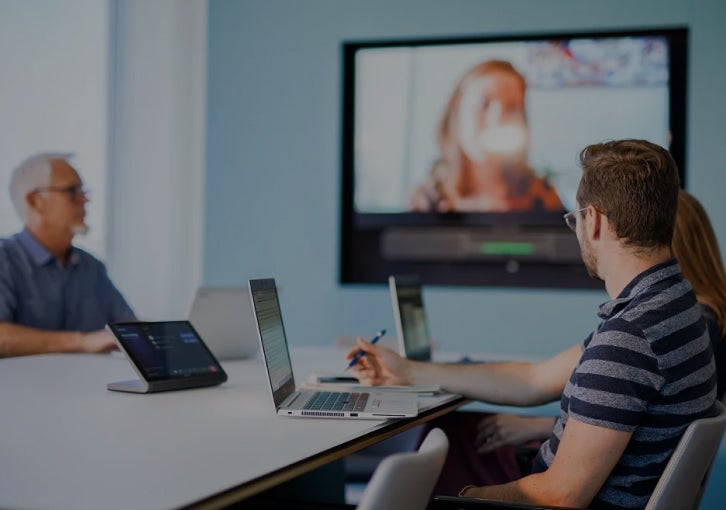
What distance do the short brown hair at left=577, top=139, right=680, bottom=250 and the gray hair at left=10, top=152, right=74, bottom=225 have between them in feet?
8.56

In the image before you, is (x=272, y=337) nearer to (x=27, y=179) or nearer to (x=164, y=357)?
(x=164, y=357)

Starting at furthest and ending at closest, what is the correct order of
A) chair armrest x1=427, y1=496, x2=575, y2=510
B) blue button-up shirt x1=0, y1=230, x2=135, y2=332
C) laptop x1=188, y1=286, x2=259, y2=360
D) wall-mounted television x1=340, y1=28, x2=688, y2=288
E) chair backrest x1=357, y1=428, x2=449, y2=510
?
wall-mounted television x1=340, y1=28, x2=688, y2=288 → blue button-up shirt x1=0, y1=230, x2=135, y2=332 → laptop x1=188, y1=286, x2=259, y2=360 → chair armrest x1=427, y1=496, x2=575, y2=510 → chair backrest x1=357, y1=428, x2=449, y2=510

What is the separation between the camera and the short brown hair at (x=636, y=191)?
2.03 metres

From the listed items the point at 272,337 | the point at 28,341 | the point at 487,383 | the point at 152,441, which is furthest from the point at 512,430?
the point at 28,341

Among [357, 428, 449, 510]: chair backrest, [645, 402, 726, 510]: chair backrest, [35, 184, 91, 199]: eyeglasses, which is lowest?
[645, 402, 726, 510]: chair backrest

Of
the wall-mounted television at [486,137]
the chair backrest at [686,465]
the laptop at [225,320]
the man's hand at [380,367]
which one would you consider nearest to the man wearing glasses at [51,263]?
the laptop at [225,320]

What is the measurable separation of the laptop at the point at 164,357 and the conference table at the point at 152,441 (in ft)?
0.12

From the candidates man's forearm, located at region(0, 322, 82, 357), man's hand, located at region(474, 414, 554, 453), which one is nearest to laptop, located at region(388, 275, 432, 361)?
man's hand, located at region(474, 414, 554, 453)

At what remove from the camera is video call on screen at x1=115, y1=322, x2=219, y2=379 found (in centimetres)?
258

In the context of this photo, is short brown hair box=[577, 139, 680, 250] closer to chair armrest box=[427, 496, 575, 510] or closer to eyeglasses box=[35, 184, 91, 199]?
chair armrest box=[427, 496, 575, 510]

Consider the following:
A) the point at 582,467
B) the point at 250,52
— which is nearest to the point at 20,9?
the point at 250,52

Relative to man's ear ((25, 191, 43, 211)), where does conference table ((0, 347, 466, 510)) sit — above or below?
below

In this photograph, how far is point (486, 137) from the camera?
5.37m

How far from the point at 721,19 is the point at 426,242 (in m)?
1.85
